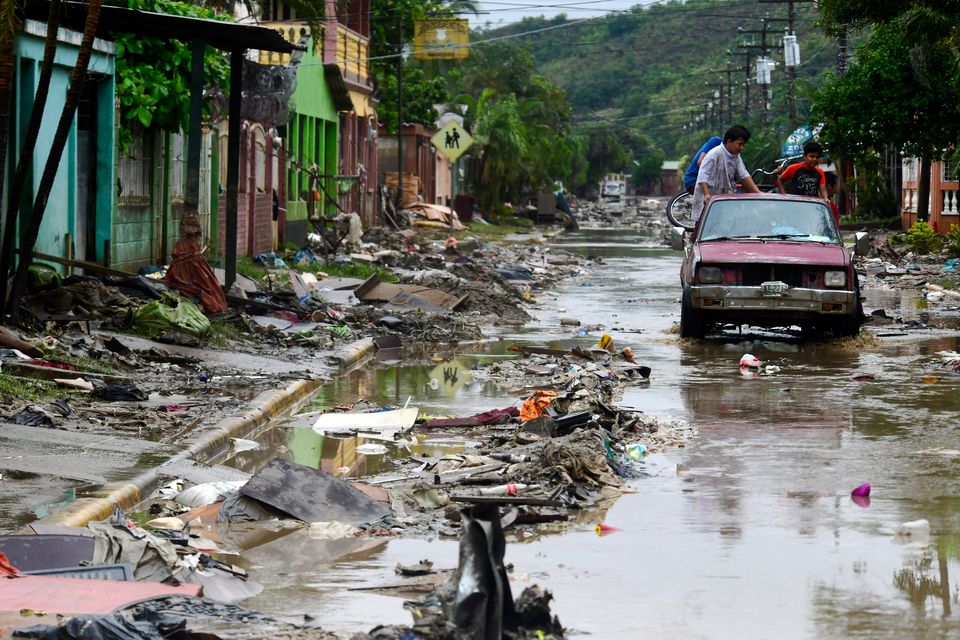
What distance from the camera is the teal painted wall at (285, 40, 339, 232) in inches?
1326

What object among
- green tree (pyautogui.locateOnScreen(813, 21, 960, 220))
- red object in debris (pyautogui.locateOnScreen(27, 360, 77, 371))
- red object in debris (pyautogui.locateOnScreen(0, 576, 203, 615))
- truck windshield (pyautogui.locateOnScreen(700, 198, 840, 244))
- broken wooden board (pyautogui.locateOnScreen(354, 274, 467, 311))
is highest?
green tree (pyautogui.locateOnScreen(813, 21, 960, 220))

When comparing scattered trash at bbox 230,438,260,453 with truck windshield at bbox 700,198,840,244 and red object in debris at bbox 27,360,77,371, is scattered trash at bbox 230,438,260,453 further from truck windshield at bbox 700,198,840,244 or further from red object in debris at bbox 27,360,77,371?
truck windshield at bbox 700,198,840,244

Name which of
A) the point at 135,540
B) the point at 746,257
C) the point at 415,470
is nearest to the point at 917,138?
the point at 746,257

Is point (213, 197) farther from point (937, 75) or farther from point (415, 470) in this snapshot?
point (937, 75)

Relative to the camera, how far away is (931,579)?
632 cm

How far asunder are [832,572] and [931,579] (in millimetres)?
415

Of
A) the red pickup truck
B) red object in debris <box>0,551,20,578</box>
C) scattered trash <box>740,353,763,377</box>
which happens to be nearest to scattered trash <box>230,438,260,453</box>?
red object in debris <box>0,551,20,578</box>

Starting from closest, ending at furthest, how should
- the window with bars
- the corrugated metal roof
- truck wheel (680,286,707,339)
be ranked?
the corrugated metal roof, truck wheel (680,286,707,339), the window with bars

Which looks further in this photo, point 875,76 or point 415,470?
point 875,76

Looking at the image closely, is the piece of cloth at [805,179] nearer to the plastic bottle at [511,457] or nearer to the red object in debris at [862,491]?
the plastic bottle at [511,457]

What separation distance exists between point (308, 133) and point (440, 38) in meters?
10.0

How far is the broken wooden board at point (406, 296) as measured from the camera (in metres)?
20.2

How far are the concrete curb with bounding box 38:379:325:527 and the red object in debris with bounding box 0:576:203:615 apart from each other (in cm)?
123

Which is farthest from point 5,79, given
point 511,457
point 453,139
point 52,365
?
point 453,139
